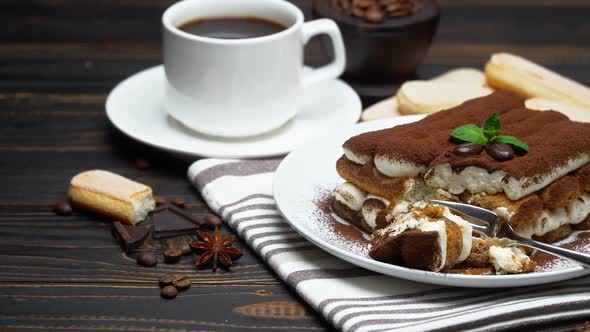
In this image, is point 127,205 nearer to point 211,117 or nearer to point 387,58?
point 211,117

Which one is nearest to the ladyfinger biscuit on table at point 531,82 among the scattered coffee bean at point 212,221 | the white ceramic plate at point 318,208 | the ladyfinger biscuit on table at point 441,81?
the ladyfinger biscuit on table at point 441,81

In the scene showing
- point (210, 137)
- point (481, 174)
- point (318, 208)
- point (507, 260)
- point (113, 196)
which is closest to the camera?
point (507, 260)

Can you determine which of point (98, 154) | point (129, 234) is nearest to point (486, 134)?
point (129, 234)

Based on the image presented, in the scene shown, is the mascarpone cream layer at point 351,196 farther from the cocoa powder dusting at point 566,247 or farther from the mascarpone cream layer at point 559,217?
the cocoa powder dusting at point 566,247

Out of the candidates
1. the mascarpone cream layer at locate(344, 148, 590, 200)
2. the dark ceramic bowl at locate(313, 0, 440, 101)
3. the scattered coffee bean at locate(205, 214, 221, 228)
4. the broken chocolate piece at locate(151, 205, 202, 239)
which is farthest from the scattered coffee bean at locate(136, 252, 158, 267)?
the dark ceramic bowl at locate(313, 0, 440, 101)

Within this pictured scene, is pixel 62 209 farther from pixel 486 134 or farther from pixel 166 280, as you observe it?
pixel 486 134

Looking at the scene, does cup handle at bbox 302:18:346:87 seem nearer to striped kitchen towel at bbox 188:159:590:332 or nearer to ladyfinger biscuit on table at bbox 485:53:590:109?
ladyfinger biscuit on table at bbox 485:53:590:109

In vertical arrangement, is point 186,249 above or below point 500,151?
below
